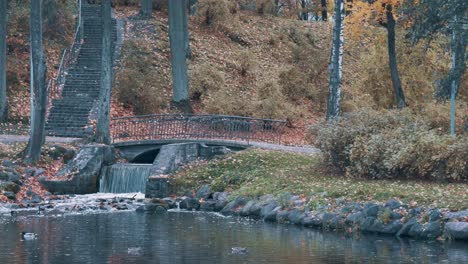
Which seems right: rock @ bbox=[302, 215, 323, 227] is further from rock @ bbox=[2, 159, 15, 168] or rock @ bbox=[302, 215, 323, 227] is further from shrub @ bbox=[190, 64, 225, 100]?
shrub @ bbox=[190, 64, 225, 100]

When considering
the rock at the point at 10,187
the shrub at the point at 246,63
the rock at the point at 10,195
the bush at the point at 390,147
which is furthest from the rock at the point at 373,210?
the shrub at the point at 246,63

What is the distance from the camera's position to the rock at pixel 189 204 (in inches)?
1096

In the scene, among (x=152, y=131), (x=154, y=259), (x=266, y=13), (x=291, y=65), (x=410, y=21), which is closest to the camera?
(x=154, y=259)

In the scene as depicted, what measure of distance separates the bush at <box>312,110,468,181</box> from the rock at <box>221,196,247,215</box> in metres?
3.04

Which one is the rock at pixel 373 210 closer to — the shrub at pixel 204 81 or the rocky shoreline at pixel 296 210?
the rocky shoreline at pixel 296 210

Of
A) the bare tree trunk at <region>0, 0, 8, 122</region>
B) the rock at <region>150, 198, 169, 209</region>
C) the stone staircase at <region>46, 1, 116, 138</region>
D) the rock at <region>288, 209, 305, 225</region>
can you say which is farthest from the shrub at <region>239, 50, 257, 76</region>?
the rock at <region>288, 209, 305, 225</region>

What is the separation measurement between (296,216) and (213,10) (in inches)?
1071

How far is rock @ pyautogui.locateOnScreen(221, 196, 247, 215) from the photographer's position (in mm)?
26641

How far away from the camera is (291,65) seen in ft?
158

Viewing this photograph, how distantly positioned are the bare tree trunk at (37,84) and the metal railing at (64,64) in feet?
20.8

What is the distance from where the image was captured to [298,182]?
2689 centimetres

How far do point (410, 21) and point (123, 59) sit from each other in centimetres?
1692

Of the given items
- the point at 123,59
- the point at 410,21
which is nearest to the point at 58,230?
the point at 410,21

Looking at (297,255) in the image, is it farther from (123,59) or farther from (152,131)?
(123,59)
